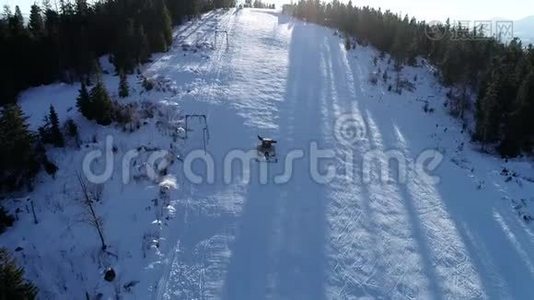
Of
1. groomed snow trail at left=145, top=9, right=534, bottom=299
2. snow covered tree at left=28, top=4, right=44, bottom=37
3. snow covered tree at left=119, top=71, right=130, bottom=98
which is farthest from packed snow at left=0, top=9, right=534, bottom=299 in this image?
snow covered tree at left=28, top=4, right=44, bottom=37

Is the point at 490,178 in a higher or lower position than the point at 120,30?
lower

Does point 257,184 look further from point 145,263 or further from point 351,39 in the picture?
point 351,39

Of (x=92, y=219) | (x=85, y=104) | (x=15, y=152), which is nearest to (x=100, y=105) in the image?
(x=85, y=104)

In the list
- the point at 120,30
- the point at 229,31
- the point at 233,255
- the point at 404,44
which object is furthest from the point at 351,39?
the point at 233,255
